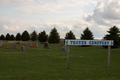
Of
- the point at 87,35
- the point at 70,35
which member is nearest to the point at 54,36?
the point at 70,35

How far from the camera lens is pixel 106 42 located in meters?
12.0

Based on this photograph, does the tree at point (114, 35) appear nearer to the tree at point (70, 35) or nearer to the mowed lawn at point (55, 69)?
the tree at point (70, 35)

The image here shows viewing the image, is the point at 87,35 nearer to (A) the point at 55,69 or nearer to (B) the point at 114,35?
(B) the point at 114,35

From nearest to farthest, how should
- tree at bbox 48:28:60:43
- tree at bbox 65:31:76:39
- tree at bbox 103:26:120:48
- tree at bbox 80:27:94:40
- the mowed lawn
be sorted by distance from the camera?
the mowed lawn, tree at bbox 103:26:120:48, tree at bbox 80:27:94:40, tree at bbox 65:31:76:39, tree at bbox 48:28:60:43

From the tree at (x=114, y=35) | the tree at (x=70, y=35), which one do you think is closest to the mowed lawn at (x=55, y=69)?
the tree at (x=114, y=35)

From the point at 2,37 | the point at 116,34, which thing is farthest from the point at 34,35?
the point at 116,34

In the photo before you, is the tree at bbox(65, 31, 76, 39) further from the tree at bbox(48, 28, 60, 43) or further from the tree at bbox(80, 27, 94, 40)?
the tree at bbox(80, 27, 94, 40)

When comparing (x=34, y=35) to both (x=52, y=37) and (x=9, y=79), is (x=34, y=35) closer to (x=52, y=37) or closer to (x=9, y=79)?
(x=52, y=37)

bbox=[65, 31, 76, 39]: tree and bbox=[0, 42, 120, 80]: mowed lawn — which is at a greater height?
bbox=[65, 31, 76, 39]: tree

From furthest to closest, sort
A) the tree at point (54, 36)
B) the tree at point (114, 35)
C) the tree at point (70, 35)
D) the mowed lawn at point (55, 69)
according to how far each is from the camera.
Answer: the tree at point (54, 36) < the tree at point (70, 35) < the tree at point (114, 35) < the mowed lawn at point (55, 69)

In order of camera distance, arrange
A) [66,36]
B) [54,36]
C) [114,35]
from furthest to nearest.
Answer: [54,36] → [66,36] → [114,35]

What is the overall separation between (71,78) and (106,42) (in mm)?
5854

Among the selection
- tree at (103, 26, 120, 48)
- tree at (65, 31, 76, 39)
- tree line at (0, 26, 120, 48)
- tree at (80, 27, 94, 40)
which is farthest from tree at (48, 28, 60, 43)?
tree at (103, 26, 120, 48)

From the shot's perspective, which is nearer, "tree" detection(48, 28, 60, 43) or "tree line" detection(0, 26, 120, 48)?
"tree line" detection(0, 26, 120, 48)
